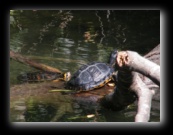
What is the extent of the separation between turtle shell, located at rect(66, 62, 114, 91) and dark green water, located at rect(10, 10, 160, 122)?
0.96ft

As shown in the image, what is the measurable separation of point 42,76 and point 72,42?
60.5 inches

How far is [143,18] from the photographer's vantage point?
19.9 feet

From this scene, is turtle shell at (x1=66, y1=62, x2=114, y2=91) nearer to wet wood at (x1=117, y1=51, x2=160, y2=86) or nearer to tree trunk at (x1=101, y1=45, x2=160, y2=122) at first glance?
tree trunk at (x1=101, y1=45, x2=160, y2=122)

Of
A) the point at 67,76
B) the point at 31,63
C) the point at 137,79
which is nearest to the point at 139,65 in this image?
the point at 137,79

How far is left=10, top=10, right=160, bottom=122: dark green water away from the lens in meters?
3.37

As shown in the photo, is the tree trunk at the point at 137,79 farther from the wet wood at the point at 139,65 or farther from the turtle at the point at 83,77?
the turtle at the point at 83,77

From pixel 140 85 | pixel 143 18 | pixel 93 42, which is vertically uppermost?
pixel 143 18

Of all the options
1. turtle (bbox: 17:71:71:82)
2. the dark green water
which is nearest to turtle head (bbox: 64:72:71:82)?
turtle (bbox: 17:71:71:82)

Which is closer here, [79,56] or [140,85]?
[140,85]

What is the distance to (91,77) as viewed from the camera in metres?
3.87
